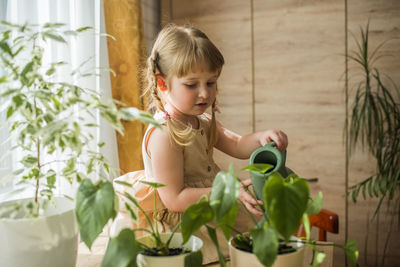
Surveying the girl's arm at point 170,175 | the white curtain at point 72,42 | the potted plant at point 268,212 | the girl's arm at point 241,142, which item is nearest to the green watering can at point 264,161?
the potted plant at point 268,212

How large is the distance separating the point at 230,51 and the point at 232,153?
1421 millimetres

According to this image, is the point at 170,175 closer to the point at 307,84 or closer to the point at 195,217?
the point at 195,217

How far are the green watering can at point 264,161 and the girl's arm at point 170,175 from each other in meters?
0.26

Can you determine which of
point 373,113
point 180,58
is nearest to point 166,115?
point 180,58

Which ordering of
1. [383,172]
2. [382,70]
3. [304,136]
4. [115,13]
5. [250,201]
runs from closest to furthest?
[250,201], [115,13], [383,172], [382,70], [304,136]

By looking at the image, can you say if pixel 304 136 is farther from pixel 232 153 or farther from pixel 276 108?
pixel 232 153

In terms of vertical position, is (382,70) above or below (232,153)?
above

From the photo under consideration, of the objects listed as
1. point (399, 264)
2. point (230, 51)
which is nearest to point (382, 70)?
point (230, 51)

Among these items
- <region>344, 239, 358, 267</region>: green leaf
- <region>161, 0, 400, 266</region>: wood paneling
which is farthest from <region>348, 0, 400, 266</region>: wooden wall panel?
<region>344, 239, 358, 267</region>: green leaf

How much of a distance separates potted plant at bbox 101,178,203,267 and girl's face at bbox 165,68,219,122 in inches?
20.3

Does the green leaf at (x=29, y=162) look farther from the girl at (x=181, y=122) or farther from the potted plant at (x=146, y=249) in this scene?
the girl at (x=181, y=122)

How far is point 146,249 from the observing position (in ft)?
2.34

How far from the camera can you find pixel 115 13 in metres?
1.94

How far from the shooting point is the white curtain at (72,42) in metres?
1.34
